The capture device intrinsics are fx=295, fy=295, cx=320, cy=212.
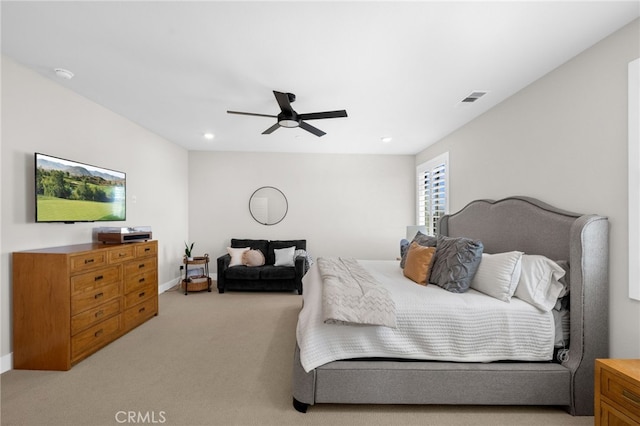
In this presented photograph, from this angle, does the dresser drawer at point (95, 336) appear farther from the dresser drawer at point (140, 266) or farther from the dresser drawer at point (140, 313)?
the dresser drawer at point (140, 266)

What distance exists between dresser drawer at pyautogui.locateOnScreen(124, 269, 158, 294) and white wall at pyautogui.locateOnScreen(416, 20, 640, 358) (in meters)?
4.20

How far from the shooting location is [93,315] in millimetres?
2744

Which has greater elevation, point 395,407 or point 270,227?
point 270,227

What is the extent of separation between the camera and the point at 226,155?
5.88 metres

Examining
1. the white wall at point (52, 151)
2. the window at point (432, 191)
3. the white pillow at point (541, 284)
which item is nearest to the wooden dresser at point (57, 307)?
the white wall at point (52, 151)

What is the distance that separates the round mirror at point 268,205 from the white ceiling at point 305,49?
2461 mm

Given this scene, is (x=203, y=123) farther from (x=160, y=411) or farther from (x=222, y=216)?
(x=160, y=411)

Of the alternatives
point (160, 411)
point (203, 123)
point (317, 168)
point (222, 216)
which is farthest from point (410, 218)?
point (160, 411)

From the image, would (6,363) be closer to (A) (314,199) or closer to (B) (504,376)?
(B) (504,376)

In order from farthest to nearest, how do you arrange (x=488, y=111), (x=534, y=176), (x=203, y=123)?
(x=203, y=123)
(x=488, y=111)
(x=534, y=176)

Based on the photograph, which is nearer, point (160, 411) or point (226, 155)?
point (160, 411)

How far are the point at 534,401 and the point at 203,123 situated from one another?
448 cm

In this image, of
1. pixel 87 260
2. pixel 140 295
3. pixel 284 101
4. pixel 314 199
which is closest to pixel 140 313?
pixel 140 295

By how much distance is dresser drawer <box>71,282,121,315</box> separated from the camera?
8.36 feet
